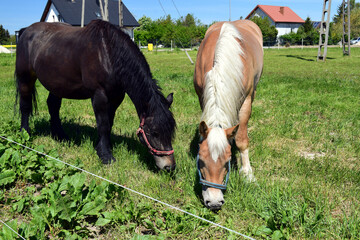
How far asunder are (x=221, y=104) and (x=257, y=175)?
4.08 ft

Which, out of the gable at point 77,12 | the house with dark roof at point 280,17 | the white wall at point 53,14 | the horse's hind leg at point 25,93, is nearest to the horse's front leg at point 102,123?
the horse's hind leg at point 25,93

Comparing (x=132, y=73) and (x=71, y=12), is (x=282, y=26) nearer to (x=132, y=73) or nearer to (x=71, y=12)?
(x=71, y=12)

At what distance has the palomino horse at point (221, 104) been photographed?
2477 mm

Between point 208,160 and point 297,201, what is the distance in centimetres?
107

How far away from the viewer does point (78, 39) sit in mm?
3883

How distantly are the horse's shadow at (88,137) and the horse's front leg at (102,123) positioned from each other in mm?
299

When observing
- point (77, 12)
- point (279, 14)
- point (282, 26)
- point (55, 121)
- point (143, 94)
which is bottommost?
point (55, 121)

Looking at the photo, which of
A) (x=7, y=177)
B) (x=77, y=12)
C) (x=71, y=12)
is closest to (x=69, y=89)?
(x=7, y=177)

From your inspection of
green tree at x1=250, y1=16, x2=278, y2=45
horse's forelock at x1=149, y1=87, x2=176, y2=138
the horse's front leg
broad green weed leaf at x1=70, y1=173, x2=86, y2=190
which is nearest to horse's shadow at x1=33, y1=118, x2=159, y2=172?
the horse's front leg

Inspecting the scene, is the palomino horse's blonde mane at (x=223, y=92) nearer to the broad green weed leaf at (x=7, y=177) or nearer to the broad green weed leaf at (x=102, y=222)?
the broad green weed leaf at (x=102, y=222)

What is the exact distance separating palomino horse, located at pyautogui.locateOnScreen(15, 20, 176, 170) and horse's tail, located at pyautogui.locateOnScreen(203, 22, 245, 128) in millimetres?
668

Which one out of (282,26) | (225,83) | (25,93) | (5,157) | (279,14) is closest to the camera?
(225,83)

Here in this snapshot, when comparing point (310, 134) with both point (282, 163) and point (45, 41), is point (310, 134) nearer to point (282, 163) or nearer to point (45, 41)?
point (282, 163)

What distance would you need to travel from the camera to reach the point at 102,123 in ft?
12.5
